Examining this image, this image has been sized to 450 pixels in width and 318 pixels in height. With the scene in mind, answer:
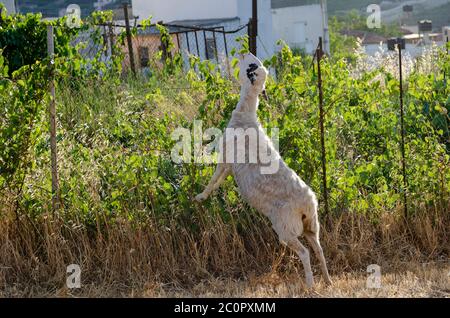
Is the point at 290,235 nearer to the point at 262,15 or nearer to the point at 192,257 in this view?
the point at 192,257

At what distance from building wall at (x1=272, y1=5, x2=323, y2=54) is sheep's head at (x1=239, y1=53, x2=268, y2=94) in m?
34.8

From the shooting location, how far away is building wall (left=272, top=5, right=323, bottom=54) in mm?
40500

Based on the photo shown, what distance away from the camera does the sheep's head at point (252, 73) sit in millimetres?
5788

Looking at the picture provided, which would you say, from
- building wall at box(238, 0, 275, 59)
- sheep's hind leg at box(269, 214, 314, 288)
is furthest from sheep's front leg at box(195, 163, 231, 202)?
building wall at box(238, 0, 275, 59)

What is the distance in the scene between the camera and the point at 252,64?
5.80 meters

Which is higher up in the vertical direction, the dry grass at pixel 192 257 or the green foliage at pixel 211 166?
the green foliage at pixel 211 166

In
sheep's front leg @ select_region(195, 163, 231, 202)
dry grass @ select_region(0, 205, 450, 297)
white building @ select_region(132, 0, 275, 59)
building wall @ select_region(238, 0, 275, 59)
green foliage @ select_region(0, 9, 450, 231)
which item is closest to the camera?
sheep's front leg @ select_region(195, 163, 231, 202)

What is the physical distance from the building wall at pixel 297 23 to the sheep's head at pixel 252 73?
114ft

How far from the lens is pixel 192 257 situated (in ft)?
21.8

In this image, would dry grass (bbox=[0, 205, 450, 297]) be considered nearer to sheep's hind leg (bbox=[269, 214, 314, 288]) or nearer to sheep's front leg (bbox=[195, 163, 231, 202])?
sheep's hind leg (bbox=[269, 214, 314, 288])

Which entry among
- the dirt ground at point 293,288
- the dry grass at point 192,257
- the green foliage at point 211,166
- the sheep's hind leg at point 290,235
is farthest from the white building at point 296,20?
the sheep's hind leg at point 290,235

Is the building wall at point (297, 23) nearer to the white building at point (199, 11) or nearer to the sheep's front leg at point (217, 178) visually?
the white building at point (199, 11)

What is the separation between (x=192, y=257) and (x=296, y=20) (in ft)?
116
